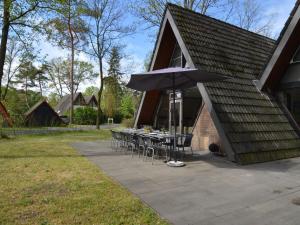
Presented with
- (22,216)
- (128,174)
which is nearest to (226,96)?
(128,174)

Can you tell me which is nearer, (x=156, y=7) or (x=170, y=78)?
(x=170, y=78)

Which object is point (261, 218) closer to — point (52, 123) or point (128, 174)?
point (128, 174)

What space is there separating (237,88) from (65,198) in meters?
6.92

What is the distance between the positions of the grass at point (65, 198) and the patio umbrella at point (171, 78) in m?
2.72

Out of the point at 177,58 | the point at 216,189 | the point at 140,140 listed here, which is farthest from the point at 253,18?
the point at 216,189

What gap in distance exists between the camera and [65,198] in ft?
15.5

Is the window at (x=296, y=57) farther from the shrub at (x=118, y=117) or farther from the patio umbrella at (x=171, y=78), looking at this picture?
the shrub at (x=118, y=117)

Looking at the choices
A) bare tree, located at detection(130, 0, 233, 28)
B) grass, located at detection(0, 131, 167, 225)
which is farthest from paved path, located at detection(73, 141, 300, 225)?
bare tree, located at detection(130, 0, 233, 28)

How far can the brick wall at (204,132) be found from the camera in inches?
374

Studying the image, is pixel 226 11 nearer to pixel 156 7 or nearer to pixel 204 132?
pixel 156 7

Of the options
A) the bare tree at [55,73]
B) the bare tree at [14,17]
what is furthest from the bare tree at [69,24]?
the bare tree at [55,73]

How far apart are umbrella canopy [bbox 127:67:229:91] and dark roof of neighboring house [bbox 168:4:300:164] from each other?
2.80 feet

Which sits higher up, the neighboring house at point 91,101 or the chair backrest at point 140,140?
the neighboring house at point 91,101

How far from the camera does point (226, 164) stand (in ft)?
24.7
